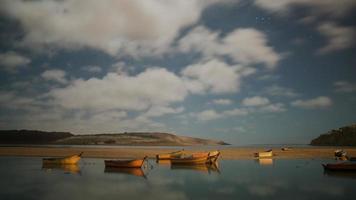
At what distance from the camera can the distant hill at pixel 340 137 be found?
6132 inches

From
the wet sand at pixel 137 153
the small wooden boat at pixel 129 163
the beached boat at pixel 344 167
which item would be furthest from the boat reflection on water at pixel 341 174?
the wet sand at pixel 137 153

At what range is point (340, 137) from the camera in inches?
6447

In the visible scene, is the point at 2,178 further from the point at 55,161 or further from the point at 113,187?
the point at 55,161

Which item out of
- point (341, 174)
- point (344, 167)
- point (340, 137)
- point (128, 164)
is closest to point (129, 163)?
point (128, 164)

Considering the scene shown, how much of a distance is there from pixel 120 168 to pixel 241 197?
2333 cm

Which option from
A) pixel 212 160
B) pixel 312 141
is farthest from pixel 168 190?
pixel 312 141

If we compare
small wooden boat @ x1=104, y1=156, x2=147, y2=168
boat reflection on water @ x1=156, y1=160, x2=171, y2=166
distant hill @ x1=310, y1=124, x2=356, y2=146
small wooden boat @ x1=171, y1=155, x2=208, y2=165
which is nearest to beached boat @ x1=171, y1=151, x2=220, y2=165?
small wooden boat @ x1=171, y1=155, x2=208, y2=165

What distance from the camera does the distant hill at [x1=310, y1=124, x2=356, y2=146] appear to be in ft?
511

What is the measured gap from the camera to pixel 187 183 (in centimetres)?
3006

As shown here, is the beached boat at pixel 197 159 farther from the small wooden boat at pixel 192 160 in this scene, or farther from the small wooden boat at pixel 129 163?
the small wooden boat at pixel 129 163

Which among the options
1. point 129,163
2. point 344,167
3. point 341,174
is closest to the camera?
point 341,174

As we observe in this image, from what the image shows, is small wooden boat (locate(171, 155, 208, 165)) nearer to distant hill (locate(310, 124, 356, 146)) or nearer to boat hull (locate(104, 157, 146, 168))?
boat hull (locate(104, 157, 146, 168))

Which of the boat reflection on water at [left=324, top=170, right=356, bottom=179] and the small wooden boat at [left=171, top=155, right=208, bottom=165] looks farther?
the small wooden boat at [left=171, top=155, right=208, bottom=165]

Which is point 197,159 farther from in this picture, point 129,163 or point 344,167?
point 344,167
